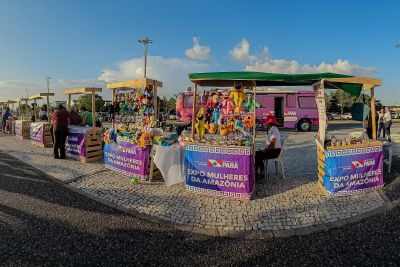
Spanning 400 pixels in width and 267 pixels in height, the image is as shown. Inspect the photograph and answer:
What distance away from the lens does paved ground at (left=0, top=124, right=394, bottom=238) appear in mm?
4129

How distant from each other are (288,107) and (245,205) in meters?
14.1

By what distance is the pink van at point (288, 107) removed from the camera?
1767 cm

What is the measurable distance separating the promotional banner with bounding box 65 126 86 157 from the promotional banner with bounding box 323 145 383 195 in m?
6.57

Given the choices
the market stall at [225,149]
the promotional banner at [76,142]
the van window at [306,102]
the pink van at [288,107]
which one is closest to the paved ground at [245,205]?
the market stall at [225,149]

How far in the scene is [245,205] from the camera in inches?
192

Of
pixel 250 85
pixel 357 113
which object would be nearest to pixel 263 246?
pixel 250 85

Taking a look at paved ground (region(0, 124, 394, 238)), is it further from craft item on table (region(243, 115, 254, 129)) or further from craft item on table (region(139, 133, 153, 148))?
craft item on table (region(243, 115, 254, 129))

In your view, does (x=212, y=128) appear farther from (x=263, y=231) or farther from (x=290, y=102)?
(x=290, y=102)

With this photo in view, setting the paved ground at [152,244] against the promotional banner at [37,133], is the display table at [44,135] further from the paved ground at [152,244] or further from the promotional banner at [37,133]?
the paved ground at [152,244]

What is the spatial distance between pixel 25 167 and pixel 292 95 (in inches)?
584

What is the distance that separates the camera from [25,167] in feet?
25.6

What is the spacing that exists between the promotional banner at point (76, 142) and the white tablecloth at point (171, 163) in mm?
3496

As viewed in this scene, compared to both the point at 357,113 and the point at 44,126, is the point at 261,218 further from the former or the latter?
the point at 44,126

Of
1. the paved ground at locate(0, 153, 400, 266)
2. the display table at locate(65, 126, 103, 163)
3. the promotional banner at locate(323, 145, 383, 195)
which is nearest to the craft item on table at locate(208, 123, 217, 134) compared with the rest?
the promotional banner at locate(323, 145, 383, 195)
